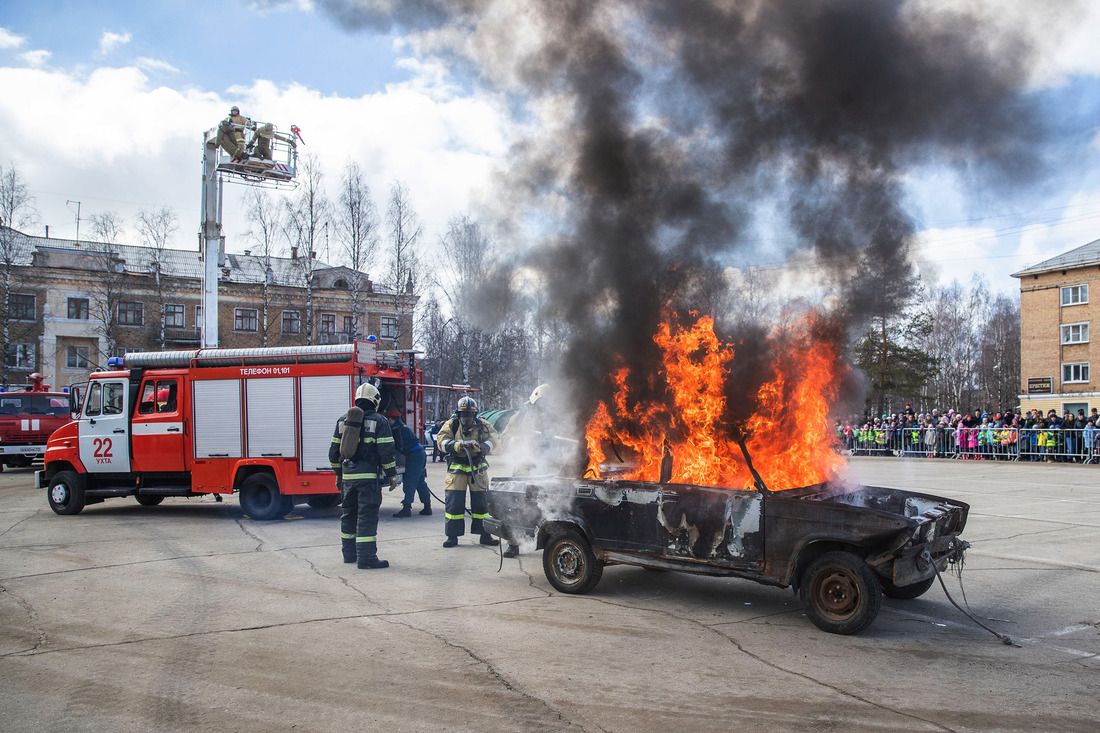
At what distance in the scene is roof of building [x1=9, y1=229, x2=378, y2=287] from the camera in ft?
151

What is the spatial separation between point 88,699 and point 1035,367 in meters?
44.3

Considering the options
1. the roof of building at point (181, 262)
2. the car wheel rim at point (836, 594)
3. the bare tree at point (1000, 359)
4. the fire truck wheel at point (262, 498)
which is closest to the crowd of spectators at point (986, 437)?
the fire truck wheel at point (262, 498)

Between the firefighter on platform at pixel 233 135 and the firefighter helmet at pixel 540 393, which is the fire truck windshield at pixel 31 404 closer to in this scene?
the firefighter on platform at pixel 233 135

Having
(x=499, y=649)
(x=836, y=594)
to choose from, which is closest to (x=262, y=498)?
(x=499, y=649)

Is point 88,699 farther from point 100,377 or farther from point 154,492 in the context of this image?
point 100,377

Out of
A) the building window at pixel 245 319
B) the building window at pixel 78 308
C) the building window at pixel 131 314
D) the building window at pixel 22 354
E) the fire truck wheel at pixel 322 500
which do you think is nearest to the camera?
the fire truck wheel at pixel 322 500

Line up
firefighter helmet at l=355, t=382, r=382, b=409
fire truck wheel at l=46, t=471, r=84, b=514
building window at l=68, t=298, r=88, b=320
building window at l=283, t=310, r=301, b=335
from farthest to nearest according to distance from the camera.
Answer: building window at l=283, t=310, r=301, b=335 → building window at l=68, t=298, r=88, b=320 → fire truck wheel at l=46, t=471, r=84, b=514 → firefighter helmet at l=355, t=382, r=382, b=409

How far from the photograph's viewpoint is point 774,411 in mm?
6543

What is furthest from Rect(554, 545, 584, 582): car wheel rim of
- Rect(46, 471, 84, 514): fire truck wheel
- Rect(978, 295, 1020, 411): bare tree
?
Rect(978, 295, 1020, 411): bare tree

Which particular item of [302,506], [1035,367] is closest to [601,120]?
[302,506]

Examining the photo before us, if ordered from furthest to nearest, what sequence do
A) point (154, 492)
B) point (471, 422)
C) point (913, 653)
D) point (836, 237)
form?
point (154, 492)
point (471, 422)
point (836, 237)
point (913, 653)

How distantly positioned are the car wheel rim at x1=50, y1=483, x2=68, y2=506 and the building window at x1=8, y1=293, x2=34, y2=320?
119 feet

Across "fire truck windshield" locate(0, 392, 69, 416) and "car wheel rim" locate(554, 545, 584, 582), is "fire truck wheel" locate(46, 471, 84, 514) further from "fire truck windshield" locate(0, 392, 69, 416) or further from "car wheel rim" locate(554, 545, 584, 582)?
"fire truck windshield" locate(0, 392, 69, 416)

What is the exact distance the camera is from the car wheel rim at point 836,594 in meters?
5.29
